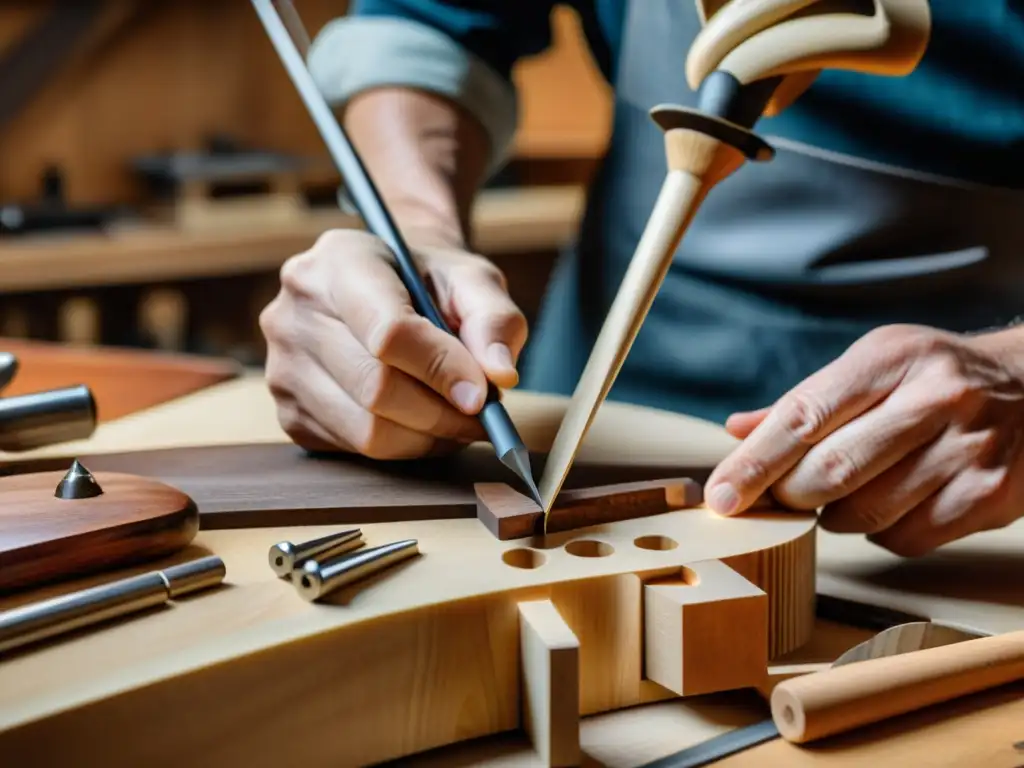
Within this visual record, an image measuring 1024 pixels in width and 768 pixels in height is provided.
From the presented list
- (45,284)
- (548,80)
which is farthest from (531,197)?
(45,284)

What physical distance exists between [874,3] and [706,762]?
427 millimetres

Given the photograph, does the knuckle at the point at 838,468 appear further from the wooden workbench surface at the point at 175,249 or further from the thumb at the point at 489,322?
the wooden workbench surface at the point at 175,249

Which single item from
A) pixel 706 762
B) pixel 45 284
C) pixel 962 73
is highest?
pixel 962 73

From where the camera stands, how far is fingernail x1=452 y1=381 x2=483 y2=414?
770 millimetres

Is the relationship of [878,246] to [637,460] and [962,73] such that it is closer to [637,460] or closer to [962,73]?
[962,73]

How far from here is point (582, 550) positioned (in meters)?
0.67

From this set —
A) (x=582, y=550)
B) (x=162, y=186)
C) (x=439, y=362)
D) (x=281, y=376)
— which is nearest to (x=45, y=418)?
(x=281, y=376)

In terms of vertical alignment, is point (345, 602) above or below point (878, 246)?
below

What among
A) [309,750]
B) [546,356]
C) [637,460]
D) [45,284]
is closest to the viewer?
[309,750]

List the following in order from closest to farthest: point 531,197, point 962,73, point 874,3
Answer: point 874,3 → point 962,73 → point 531,197

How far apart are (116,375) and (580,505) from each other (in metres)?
0.60

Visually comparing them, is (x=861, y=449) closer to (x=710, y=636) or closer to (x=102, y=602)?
(x=710, y=636)

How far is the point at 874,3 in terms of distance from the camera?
2.23 feet

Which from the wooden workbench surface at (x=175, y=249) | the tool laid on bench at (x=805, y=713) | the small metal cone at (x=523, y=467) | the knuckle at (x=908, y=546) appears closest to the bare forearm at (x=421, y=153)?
the small metal cone at (x=523, y=467)
